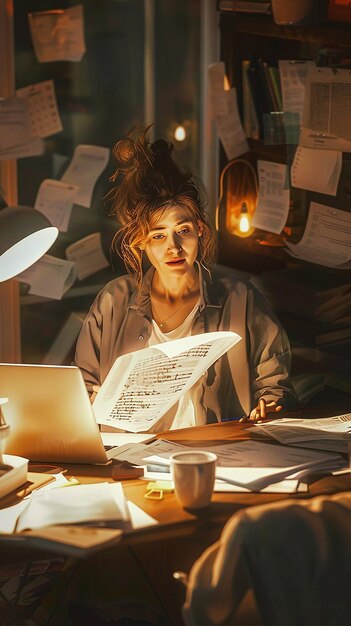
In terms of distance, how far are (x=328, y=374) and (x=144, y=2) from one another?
162 cm

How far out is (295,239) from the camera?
3.35 m

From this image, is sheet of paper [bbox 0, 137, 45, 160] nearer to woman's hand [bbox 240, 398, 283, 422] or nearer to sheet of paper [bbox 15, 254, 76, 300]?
sheet of paper [bbox 15, 254, 76, 300]

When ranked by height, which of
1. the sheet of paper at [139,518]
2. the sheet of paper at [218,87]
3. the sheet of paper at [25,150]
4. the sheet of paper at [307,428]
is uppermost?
the sheet of paper at [218,87]

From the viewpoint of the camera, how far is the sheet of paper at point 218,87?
3.53 m

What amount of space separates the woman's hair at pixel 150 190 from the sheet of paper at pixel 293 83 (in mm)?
764

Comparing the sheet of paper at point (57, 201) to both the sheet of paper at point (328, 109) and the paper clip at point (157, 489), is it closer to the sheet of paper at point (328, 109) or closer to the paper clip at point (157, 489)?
the sheet of paper at point (328, 109)

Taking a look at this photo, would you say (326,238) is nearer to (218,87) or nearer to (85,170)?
(218,87)

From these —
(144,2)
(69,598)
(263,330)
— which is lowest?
(69,598)

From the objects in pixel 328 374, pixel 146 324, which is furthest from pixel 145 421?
pixel 328 374

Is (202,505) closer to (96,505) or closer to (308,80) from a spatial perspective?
(96,505)

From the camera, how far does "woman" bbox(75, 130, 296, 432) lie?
2656 mm

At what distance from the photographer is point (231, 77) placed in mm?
3500

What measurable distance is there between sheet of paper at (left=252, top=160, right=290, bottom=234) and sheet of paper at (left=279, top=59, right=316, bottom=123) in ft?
0.67

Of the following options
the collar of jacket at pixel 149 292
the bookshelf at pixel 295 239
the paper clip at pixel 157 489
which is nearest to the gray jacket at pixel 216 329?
the collar of jacket at pixel 149 292
